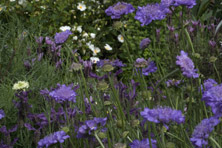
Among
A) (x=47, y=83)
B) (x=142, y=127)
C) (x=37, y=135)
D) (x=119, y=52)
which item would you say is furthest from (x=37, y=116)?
(x=119, y=52)

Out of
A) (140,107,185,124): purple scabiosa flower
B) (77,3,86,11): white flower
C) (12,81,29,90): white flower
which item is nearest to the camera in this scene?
(140,107,185,124): purple scabiosa flower

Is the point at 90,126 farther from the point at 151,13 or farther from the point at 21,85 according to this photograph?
the point at 21,85

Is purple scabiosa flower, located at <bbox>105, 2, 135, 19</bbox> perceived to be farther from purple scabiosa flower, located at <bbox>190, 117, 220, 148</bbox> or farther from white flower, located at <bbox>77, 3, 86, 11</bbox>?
white flower, located at <bbox>77, 3, 86, 11</bbox>

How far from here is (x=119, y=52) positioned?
426 cm

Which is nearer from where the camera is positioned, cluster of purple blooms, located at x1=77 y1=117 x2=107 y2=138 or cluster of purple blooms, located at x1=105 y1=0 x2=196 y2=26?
cluster of purple blooms, located at x1=77 y1=117 x2=107 y2=138

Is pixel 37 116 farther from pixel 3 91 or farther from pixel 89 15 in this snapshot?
pixel 89 15

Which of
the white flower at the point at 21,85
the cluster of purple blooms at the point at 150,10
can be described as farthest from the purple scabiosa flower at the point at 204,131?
the white flower at the point at 21,85

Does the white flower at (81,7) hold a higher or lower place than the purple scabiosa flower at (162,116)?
lower

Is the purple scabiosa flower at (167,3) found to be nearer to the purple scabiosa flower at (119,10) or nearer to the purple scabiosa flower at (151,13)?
the purple scabiosa flower at (151,13)

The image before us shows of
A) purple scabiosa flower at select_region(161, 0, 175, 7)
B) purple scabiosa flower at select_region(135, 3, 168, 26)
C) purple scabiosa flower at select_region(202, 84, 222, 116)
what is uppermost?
purple scabiosa flower at select_region(161, 0, 175, 7)

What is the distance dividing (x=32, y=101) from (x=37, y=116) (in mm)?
364

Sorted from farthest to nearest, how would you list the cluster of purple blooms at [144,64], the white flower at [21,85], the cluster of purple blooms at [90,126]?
the white flower at [21,85] < the cluster of purple blooms at [144,64] < the cluster of purple blooms at [90,126]

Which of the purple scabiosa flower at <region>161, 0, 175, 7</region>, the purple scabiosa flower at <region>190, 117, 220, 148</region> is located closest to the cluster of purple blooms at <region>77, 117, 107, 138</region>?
the purple scabiosa flower at <region>190, 117, 220, 148</region>

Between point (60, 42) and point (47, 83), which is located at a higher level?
point (60, 42)
